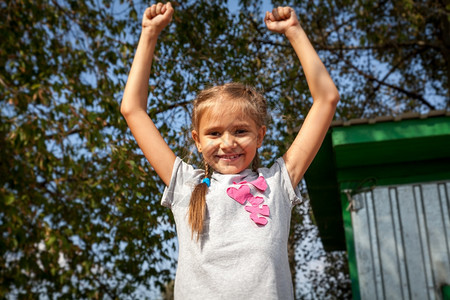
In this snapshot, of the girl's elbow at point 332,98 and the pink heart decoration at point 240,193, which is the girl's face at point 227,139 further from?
the girl's elbow at point 332,98

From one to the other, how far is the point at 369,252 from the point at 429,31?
751cm

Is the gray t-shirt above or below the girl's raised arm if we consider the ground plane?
below

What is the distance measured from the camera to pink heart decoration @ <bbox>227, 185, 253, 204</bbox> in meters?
1.88

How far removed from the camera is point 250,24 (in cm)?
897

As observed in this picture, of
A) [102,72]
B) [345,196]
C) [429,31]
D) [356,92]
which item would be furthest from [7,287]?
[429,31]

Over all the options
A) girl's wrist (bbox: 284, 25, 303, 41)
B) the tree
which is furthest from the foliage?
girl's wrist (bbox: 284, 25, 303, 41)

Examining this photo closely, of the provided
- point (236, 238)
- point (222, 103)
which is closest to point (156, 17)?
point (222, 103)

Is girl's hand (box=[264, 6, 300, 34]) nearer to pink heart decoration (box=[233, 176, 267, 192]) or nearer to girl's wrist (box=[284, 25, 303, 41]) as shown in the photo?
Answer: girl's wrist (box=[284, 25, 303, 41])

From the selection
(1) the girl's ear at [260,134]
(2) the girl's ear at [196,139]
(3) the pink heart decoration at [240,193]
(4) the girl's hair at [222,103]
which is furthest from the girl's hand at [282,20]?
(3) the pink heart decoration at [240,193]

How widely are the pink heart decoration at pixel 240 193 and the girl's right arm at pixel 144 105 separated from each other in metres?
0.26

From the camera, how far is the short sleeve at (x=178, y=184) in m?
1.97

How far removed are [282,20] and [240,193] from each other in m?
0.74

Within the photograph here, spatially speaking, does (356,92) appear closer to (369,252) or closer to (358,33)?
(358,33)

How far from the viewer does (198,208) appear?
1832 millimetres
